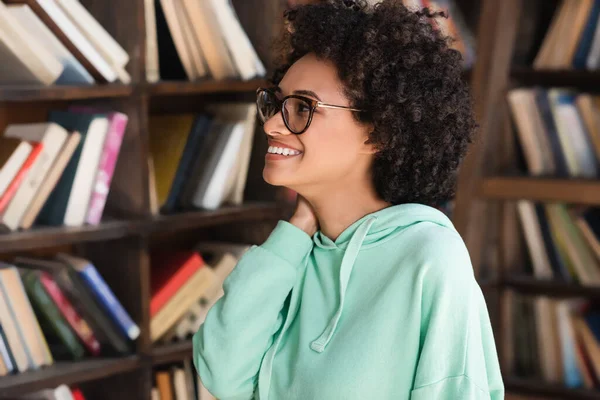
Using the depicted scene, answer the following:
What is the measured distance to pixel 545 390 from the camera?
9.76 ft

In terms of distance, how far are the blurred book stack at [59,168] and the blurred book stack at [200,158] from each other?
0.68 ft

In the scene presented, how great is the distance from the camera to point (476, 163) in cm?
297

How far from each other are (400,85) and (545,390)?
196 cm

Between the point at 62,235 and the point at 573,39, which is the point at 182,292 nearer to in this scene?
the point at 62,235

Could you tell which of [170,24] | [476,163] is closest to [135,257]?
[170,24]

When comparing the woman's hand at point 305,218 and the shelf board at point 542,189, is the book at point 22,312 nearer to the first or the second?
the woman's hand at point 305,218

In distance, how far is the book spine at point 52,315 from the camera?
216 cm

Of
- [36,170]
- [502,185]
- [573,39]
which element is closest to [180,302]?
[36,170]

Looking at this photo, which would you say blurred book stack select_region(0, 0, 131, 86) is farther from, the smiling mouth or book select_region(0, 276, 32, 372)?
the smiling mouth

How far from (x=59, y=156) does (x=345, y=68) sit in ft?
3.22

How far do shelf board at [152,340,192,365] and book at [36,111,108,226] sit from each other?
46cm

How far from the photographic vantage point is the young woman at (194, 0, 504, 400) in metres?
1.33

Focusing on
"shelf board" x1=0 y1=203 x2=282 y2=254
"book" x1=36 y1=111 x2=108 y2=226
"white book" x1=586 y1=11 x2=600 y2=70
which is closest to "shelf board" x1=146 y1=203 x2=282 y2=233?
"shelf board" x1=0 y1=203 x2=282 y2=254

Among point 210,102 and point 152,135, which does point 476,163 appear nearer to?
point 210,102
